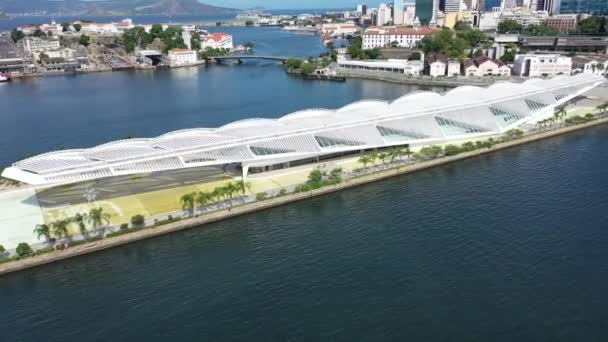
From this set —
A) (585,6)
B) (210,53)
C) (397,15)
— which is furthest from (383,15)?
(210,53)

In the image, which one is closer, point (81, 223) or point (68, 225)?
point (81, 223)

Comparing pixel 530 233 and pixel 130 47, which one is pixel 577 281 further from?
pixel 130 47

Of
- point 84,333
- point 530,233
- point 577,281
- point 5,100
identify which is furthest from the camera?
point 5,100

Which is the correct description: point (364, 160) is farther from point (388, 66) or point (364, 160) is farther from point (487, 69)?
point (388, 66)

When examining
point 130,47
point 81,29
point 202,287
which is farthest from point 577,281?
point 81,29

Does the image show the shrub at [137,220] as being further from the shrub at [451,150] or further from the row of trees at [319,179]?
the shrub at [451,150]

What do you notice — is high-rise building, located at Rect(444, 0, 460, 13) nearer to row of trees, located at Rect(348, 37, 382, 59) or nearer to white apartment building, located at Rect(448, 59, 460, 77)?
row of trees, located at Rect(348, 37, 382, 59)

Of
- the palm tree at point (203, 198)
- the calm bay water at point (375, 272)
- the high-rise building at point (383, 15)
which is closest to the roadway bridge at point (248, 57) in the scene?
the calm bay water at point (375, 272)
